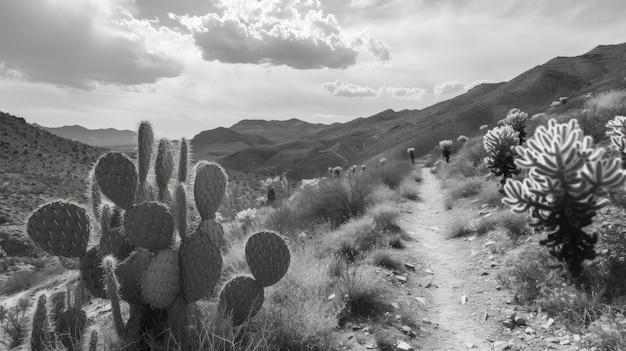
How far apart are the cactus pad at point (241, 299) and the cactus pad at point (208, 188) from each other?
1014 millimetres

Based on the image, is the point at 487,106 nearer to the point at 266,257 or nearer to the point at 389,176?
the point at 389,176

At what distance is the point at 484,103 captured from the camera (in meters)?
67.1

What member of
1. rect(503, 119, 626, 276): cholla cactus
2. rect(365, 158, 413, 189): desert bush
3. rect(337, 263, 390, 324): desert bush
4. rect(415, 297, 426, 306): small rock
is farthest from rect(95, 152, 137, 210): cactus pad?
rect(365, 158, 413, 189): desert bush

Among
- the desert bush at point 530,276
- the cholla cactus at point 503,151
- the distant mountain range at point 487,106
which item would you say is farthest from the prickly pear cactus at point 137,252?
the distant mountain range at point 487,106

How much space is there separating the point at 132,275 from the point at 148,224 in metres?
0.56

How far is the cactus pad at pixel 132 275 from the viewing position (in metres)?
4.30

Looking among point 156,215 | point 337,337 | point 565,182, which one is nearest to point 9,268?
point 156,215

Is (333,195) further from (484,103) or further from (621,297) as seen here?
(484,103)

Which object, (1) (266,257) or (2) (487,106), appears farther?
(2) (487,106)

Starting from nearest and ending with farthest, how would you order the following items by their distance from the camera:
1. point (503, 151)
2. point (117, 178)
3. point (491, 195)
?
point (117, 178), point (503, 151), point (491, 195)

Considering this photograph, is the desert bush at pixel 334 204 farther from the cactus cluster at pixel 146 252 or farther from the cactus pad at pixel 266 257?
the cactus cluster at pixel 146 252

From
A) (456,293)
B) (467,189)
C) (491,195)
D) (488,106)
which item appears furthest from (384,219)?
(488,106)

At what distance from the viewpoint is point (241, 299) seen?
464 cm

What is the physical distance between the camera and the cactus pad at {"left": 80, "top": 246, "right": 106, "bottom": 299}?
4.66 metres
